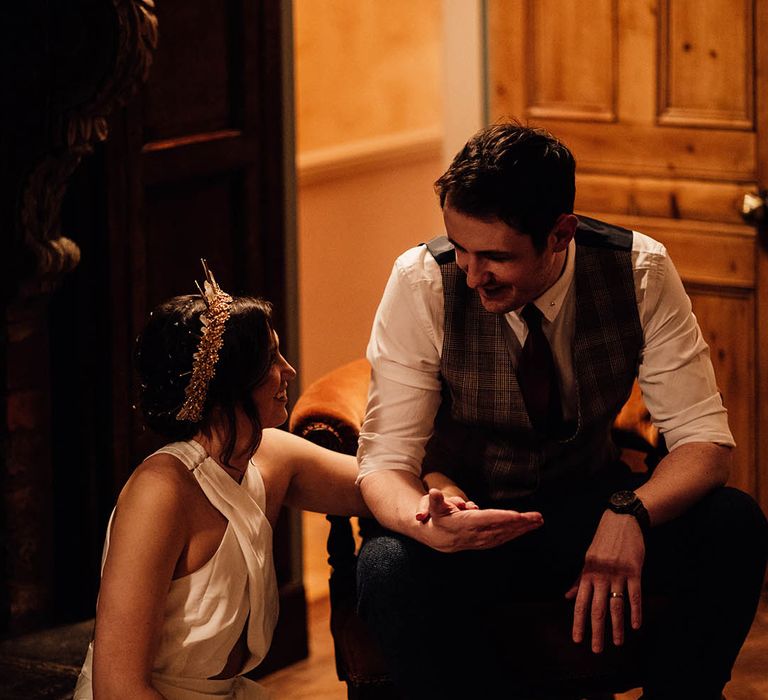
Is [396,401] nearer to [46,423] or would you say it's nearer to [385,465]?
[385,465]

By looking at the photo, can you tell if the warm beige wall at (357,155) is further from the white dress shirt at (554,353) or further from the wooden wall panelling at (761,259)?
the white dress shirt at (554,353)

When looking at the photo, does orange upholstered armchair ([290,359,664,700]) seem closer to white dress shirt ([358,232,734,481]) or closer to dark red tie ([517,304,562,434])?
white dress shirt ([358,232,734,481])

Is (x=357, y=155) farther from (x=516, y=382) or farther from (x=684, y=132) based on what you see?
(x=516, y=382)

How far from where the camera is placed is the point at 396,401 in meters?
2.05

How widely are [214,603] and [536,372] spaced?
0.60 m

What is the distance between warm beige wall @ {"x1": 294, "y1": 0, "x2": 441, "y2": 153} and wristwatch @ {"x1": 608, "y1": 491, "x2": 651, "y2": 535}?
2593 mm

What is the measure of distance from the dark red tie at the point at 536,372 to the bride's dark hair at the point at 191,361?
42 centimetres

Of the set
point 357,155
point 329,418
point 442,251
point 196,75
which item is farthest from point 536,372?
point 357,155

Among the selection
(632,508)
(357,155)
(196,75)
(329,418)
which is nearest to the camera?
(632,508)

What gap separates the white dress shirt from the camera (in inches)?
80.4

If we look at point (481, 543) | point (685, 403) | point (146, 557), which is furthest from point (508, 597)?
point (146, 557)

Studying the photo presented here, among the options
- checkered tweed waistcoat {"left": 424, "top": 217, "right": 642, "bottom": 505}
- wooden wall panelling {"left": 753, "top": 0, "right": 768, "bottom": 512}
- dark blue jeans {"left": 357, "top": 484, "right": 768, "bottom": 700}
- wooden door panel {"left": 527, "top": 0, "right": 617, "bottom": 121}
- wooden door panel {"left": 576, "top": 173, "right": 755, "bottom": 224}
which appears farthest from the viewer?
wooden door panel {"left": 527, "top": 0, "right": 617, "bottom": 121}

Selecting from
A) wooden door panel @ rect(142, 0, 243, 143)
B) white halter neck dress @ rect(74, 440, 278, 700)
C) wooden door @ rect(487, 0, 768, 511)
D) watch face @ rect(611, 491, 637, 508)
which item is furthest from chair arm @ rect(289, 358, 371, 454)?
wooden door @ rect(487, 0, 768, 511)

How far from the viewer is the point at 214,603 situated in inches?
71.2
